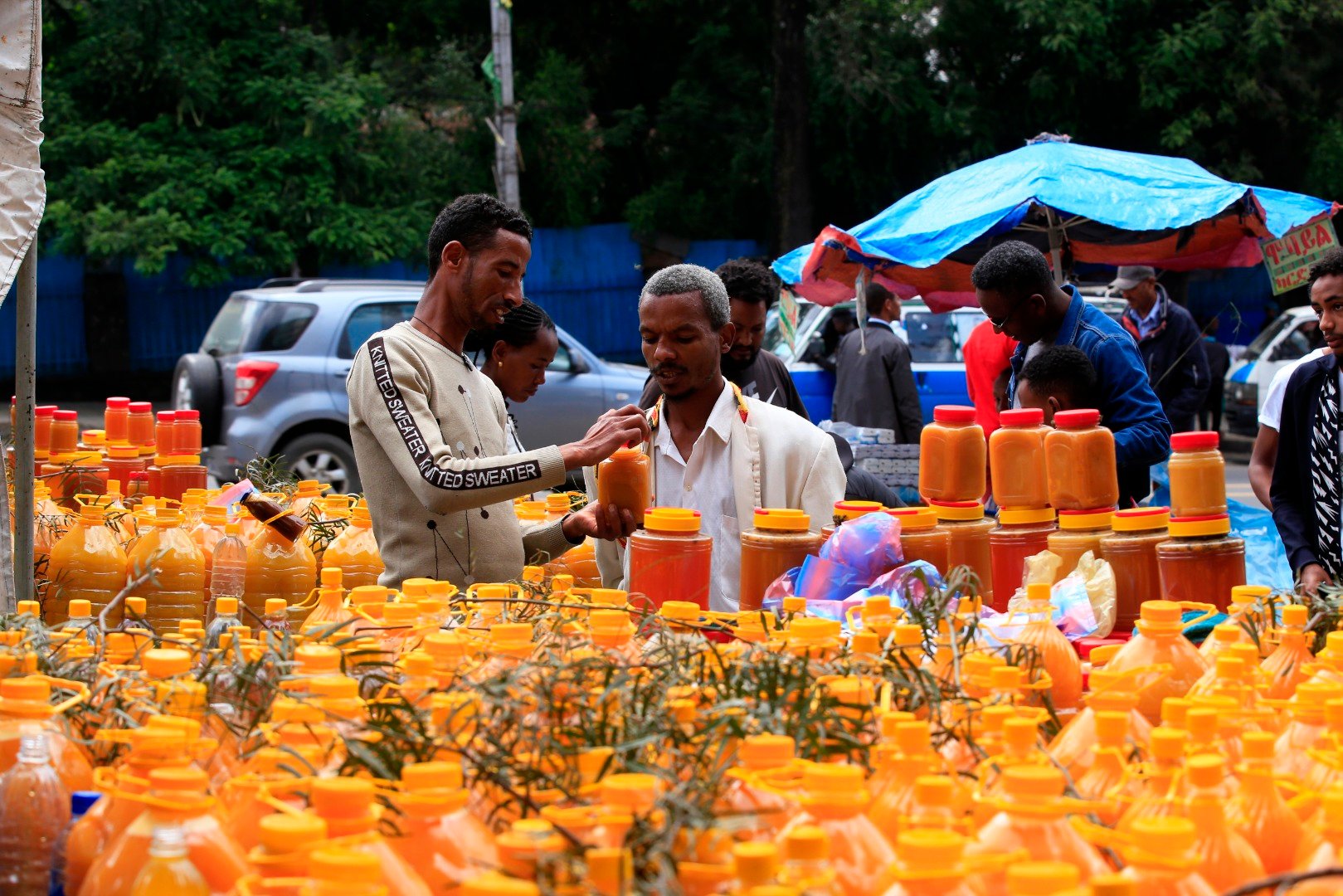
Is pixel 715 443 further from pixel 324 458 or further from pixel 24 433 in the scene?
pixel 324 458

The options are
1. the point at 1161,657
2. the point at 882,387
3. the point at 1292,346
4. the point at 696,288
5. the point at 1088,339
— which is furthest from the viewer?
the point at 1292,346

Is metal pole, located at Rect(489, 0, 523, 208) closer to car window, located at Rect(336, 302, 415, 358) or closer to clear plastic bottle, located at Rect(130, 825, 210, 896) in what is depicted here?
car window, located at Rect(336, 302, 415, 358)

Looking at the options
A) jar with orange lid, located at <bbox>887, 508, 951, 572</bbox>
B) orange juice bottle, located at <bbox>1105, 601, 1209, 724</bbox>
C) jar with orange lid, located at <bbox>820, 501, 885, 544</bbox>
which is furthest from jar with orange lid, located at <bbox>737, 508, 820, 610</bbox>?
orange juice bottle, located at <bbox>1105, 601, 1209, 724</bbox>

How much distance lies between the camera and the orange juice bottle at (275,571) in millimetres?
4504

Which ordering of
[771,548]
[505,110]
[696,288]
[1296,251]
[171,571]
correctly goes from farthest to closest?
[505,110]
[1296,251]
[171,571]
[696,288]
[771,548]

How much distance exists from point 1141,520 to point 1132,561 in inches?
4.0

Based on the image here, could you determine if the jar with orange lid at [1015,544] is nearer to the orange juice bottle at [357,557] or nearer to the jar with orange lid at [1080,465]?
the jar with orange lid at [1080,465]

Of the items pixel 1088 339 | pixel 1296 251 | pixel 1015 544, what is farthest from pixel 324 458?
pixel 1015 544

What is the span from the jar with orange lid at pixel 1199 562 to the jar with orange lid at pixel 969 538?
1.37 feet

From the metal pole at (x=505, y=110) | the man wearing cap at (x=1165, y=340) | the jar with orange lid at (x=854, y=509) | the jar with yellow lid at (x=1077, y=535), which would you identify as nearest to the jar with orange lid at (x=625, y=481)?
the jar with orange lid at (x=854, y=509)

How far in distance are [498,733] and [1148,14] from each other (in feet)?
62.6

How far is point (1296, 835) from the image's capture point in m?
1.64

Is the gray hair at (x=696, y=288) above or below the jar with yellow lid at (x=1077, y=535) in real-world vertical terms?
above

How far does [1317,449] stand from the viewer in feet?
13.2
